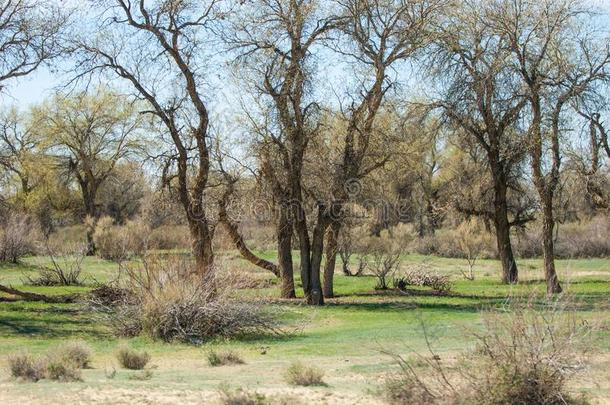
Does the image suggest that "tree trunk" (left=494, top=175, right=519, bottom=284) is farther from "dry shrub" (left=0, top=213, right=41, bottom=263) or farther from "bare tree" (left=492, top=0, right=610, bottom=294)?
"dry shrub" (left=0, top=213, right=41, bottom=263)

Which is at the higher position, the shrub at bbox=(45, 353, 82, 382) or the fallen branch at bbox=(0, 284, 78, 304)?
the fallen branch at bbox=(0, 284, 78, 304)

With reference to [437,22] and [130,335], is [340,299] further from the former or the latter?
[130,335]

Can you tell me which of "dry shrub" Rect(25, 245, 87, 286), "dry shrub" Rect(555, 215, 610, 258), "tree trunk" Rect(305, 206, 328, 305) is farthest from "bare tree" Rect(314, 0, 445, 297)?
"dry shrub" Rect(555, 215, 610, 258)

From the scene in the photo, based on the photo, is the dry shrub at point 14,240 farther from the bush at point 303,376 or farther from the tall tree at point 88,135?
the bush at point 303,376

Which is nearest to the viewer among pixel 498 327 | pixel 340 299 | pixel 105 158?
pixel 498 327

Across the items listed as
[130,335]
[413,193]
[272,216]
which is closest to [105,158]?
[413,193]

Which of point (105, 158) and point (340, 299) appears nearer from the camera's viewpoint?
point (340, 299)

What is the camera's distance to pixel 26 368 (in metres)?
10.9

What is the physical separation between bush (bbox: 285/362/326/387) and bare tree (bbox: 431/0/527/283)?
17.7m

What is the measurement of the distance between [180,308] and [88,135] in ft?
135

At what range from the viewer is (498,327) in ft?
30.0

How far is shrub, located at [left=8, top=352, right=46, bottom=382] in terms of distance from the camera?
10.7 meters

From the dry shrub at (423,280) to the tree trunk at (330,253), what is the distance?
2988 millimetres

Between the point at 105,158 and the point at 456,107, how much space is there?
35.0 metres
